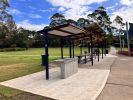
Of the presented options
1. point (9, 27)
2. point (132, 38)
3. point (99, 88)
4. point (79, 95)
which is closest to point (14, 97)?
point (79, 95)

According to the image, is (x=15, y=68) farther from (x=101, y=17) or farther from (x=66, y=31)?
(x=101, y=17)

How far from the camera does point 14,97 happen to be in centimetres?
730

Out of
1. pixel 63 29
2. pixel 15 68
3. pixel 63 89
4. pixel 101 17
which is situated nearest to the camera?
pixel 63 89

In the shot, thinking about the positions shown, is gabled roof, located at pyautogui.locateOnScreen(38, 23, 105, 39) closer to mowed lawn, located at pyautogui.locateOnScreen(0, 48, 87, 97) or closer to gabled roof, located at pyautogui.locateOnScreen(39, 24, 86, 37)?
gabled roof, located at pyautogui.locateOnScreen(39, 24, 86, 37)

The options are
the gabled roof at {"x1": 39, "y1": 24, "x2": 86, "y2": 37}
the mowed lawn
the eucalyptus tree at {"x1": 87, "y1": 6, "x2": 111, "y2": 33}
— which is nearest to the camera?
the mowed lawn

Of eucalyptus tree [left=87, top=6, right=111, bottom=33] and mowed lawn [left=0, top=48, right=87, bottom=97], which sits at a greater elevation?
eucalyptus tree [left=87, top=6, right=111, bottom=33]

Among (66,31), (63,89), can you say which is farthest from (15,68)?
(63,89)

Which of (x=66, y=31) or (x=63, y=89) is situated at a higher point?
(x=66, y=31)

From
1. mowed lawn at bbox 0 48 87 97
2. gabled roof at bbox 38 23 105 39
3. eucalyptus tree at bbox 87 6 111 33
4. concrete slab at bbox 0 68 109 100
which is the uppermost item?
eucalyptus tree at bbox 87 6 111 33

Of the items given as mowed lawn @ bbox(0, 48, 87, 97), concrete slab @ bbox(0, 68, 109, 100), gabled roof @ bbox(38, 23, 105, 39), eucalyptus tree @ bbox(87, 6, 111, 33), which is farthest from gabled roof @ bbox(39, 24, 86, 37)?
eucalyptus tree @ bbox(87, 6, 111, 33)

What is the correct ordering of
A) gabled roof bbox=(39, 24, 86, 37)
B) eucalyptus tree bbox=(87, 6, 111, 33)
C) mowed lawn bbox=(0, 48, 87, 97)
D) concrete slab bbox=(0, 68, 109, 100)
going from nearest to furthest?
concrete slab bbox=(0, 68, 109, 100) → mowed lawn bbox=(0, 48, 87, 97) → gabled roof bbox=(39, 24, 86, 37) → eucalyptus tree bbox=(87, 6, 111, 33)

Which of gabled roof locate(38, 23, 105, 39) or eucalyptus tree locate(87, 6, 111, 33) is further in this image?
eucalyptus tree locate(87, 6, 111, 33)

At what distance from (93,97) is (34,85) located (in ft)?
9.49

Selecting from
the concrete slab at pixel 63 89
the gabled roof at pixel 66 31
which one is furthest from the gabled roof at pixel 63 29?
the concrete slab at pixel 63 89
